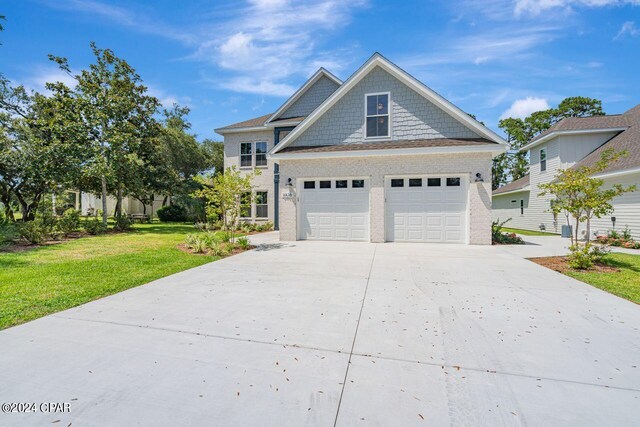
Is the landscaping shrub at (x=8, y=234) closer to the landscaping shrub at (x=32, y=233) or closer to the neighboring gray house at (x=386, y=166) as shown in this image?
the landscaping shrub at (x=32, y=233)

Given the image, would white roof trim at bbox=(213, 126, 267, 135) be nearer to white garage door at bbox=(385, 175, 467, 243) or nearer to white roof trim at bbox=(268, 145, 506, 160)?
white roof trim at bbox=(268, 145, 506, 160)

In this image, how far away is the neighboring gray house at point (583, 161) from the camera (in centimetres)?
1172

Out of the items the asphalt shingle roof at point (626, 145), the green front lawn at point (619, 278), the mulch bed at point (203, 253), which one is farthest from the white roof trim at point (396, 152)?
the asphalt shingle roof at point (626, 145)

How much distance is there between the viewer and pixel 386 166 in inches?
436

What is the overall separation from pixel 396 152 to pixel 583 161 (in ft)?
39.4

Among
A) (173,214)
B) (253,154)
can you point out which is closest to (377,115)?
(253,154)

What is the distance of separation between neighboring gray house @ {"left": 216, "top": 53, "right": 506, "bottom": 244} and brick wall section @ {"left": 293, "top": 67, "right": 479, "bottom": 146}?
4 cm

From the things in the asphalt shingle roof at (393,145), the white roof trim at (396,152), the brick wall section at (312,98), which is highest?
the brick wall section at (312,98)

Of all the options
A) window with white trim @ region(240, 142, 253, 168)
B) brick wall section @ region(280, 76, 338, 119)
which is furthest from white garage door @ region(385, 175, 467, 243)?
window with white trim @ region(240, 142, 253, 168)

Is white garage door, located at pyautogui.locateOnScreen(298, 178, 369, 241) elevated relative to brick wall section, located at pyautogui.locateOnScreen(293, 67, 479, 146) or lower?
lower

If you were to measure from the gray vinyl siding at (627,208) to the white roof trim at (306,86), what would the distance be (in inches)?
532

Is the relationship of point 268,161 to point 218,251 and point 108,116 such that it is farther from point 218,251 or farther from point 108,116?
point 218,251

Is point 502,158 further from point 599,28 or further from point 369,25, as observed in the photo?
point 369,25

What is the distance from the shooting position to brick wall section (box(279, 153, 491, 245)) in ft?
34.0
